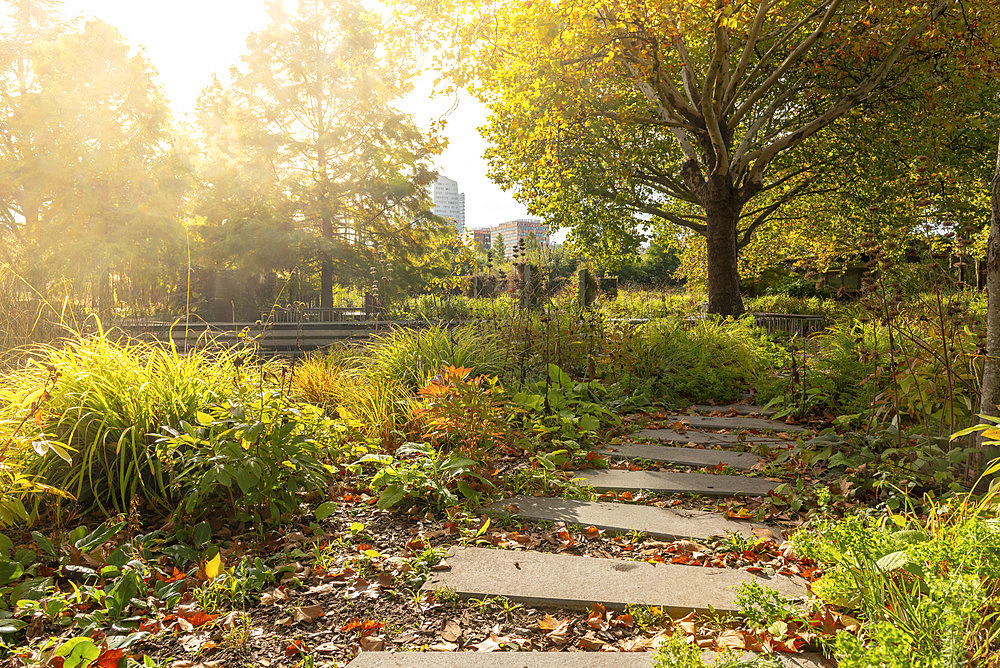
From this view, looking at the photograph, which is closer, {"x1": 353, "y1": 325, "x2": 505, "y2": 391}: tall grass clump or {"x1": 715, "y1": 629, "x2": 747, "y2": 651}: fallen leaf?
{"x1": 715, "y1": 629, "x2": 747, "y2": 651}: fallen leaf

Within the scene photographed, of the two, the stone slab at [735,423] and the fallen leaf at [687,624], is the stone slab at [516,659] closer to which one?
the fallen leaf at [687,624]

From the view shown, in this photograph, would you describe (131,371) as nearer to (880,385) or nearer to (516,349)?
(516,349)

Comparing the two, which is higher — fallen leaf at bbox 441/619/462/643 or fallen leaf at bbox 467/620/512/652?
fallen leaf at bbox 441/619/462/643

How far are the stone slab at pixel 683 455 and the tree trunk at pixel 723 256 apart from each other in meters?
6.26

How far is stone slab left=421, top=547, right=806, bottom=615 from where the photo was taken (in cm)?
226

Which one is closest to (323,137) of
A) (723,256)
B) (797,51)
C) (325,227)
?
(325,227)

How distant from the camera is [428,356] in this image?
17.1ft

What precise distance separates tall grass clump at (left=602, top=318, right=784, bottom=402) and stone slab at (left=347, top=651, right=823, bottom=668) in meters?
4.13

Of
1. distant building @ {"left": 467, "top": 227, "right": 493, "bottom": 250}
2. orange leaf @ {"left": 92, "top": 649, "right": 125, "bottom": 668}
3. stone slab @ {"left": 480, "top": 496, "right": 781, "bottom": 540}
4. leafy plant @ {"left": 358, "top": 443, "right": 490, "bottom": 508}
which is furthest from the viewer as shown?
distant building @ {"left": 467, "top": 227, "right": 493, "bottom": 250}

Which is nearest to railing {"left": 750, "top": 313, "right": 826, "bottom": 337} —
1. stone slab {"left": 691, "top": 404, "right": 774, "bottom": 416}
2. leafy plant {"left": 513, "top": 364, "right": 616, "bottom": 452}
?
stone slab {"left": 691, "top": 404, "right": 774, "bottom": 416}

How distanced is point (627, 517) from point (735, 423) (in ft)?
7.40

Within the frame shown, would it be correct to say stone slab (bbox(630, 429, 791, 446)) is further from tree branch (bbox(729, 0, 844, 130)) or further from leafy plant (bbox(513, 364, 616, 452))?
tree branch (bbox(729, 0, 844, 130))

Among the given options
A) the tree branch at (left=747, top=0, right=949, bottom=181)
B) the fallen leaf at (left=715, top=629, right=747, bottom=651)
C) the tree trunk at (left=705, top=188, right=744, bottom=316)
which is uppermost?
the tree branch at (left=747, top=0, right=949, bottom=181)

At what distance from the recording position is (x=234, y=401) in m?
2.96
